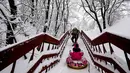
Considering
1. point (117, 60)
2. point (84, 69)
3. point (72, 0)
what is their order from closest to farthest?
→ 1. point (117, 60)
2. point (84, 69)
3. point (72, 0)

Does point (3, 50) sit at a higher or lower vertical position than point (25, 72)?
higher

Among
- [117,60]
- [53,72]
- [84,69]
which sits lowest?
[84,69]

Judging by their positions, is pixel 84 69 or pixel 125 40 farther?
pixel 84 69

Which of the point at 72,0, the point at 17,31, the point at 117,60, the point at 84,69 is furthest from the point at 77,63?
the point at 72,0

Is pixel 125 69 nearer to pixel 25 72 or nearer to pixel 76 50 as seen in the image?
pixel 25 72

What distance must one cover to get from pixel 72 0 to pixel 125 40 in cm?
3451

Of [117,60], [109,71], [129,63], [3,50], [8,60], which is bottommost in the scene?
[109,71]

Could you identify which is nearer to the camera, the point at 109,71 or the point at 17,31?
the point at 109,71

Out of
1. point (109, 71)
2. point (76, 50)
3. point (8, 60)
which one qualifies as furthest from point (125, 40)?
point (76, 50)

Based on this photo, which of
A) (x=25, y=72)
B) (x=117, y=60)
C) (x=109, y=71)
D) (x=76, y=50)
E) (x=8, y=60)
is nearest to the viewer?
(x=8, y=60)

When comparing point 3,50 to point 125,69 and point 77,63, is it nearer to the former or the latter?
point 125,69

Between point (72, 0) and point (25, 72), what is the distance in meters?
34.5

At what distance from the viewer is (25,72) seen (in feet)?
10.1

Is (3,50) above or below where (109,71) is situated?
above
